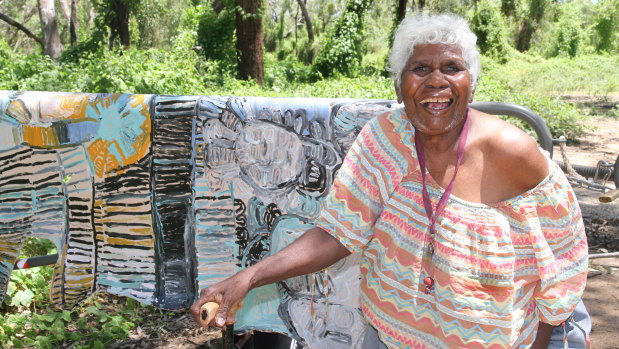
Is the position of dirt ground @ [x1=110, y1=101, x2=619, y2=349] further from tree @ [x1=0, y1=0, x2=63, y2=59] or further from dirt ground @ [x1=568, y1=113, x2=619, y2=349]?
tree @ [x1=0, y1=0, x2=63, y2=59]

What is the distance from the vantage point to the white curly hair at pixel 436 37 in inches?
61.9

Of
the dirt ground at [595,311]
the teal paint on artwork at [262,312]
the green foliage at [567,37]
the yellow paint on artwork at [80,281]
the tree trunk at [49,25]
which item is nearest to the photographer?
the teal paint on artwork at [262,312]

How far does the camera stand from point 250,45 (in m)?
11.8

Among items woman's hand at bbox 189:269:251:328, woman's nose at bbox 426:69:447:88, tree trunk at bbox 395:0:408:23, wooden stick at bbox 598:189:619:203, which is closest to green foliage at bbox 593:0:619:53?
tree trunk at bbox 395:0:408:23

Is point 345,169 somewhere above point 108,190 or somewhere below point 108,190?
above

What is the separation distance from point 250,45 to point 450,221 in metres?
10.8

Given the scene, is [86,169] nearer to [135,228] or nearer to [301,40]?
[135,228]

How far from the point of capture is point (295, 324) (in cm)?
227

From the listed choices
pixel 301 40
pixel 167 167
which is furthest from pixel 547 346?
pixel 301 40

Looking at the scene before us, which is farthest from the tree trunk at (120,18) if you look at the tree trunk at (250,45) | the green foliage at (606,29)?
the green foliage at (606,29)

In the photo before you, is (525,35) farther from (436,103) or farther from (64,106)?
(436,103)

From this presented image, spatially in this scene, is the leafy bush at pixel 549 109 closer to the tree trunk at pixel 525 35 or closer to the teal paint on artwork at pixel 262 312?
the teal paint on artwork at pixel 262 312

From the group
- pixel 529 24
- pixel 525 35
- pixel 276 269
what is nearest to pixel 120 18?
pixel 276 269

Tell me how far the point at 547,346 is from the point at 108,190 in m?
1.81
